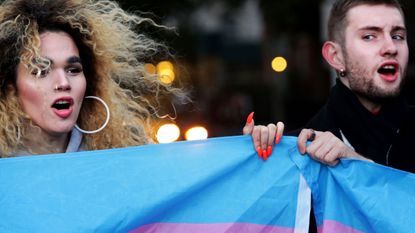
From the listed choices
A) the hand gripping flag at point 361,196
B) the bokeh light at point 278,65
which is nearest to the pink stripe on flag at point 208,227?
the hand gripping flag at point 361,196

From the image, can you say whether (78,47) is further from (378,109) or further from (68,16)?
(378,109)

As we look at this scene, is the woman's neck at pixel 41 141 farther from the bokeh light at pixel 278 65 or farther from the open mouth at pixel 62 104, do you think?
the bokeh light at pixel 278 65

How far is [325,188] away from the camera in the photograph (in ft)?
10.3

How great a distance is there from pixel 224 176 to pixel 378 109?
2.73 feet

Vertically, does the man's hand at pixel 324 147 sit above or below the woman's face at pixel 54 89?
below

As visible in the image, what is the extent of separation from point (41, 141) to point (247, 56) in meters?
25.7

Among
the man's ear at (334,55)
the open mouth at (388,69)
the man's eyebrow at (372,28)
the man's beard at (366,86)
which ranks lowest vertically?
the man's beard at (366,86)

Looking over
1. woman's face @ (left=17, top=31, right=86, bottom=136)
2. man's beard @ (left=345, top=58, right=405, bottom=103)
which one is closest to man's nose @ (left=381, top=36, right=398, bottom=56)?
man's beard @ (left=345, top=58, right=405, bottom=103)

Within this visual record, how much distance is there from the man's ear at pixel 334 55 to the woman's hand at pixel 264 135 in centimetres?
63

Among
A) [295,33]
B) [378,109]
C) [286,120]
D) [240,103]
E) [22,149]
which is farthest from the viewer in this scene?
[240,103]

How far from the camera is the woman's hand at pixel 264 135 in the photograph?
10.0 ft

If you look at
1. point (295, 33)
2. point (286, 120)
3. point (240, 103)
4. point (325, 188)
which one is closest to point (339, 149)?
point (325, 188)

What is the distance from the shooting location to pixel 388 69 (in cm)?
342

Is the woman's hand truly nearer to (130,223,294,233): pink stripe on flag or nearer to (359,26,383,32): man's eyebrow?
(130,223,294,233): pink stripe on flag
